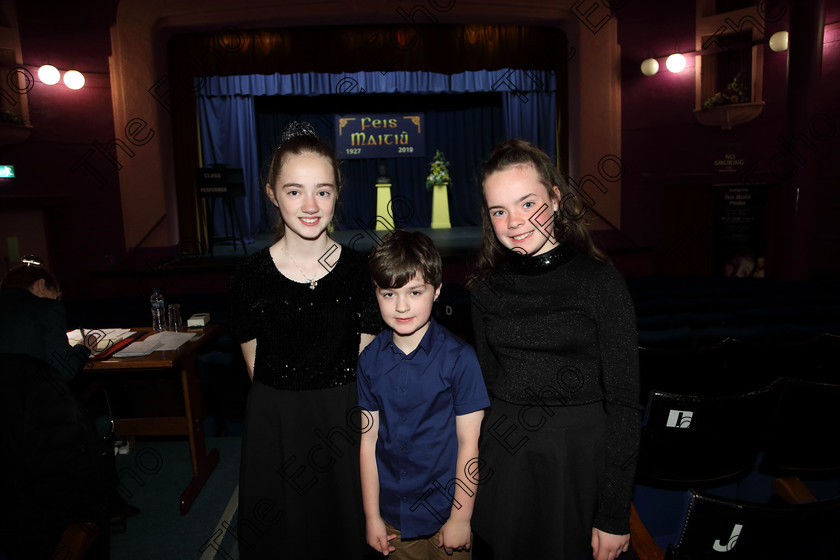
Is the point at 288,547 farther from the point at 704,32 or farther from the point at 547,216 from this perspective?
A: the point at 704,32

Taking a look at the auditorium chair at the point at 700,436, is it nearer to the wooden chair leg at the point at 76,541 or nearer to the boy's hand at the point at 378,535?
the boy's hand at the point at 378,535

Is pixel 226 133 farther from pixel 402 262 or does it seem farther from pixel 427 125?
pixel 402 262

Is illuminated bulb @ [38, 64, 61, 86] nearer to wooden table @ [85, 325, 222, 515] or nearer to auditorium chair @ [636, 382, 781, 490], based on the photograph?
wooden table @ [85, 325, 222, 515]

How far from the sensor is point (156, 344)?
2.87 m

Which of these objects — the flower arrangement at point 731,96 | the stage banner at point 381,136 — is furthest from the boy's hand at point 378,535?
the stage banner at point 381,136

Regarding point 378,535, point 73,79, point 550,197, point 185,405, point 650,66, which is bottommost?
point 185,405

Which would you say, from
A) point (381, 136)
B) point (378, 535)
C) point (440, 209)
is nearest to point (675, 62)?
point (440, 209)

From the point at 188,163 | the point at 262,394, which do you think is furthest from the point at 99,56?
the point at 262,394

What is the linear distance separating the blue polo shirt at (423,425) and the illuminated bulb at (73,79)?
24.7 feet

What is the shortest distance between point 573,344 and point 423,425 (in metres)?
0.43

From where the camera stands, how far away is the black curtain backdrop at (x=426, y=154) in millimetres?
11773

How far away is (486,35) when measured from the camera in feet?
26.7

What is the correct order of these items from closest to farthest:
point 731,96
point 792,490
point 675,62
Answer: point 792,490
point 731,96
point 675,62

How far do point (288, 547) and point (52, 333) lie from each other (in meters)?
1.60
